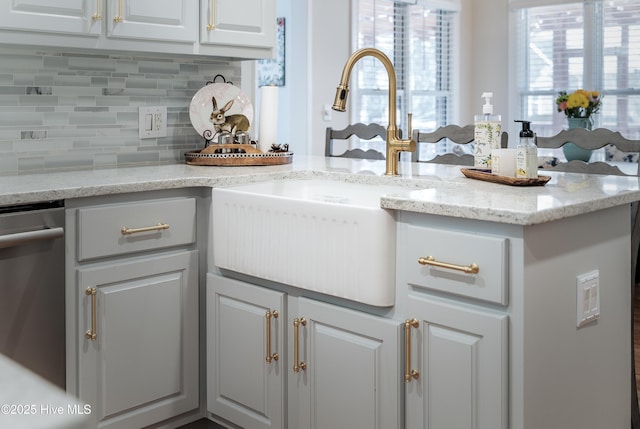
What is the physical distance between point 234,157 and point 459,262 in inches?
53.0

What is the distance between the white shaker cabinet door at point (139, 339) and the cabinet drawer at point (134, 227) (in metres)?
0.05

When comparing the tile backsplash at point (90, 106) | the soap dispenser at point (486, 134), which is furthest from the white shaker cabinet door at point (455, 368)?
the tile backsplash at point (90, 106)

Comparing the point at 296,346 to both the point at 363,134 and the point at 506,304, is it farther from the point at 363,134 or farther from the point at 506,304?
the point at 363,134

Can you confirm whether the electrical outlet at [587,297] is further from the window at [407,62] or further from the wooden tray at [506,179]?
the window at [407,62]

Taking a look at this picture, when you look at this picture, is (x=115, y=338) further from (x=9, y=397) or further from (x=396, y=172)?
(x=9, y=397)

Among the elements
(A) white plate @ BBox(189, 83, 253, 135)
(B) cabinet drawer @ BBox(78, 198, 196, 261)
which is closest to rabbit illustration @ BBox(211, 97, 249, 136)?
(A) white plate @ BBox(189, 83, 253, 135)

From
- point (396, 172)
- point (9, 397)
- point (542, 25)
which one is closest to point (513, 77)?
point (542, 25)

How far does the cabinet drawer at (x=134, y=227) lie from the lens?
2.02 metres

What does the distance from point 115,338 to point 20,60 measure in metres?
1.03

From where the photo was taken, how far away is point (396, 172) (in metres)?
2.35

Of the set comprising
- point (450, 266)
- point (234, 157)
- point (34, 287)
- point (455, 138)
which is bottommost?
point (34, 287)

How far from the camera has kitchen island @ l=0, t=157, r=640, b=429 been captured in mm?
1516

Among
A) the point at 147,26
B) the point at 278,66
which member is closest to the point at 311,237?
the point at 147,26

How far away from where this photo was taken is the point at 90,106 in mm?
2625
